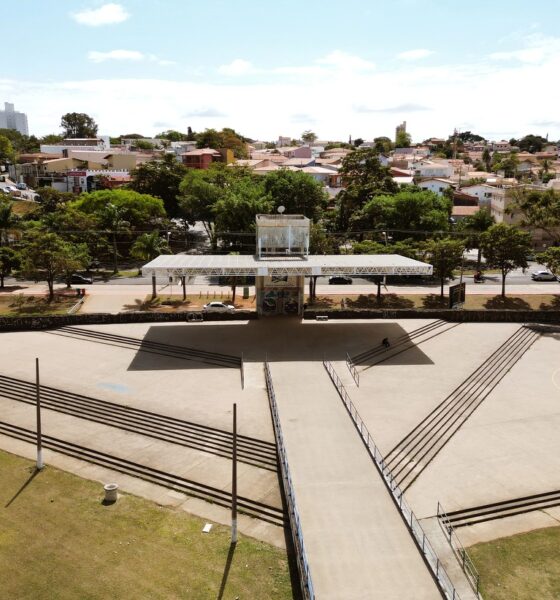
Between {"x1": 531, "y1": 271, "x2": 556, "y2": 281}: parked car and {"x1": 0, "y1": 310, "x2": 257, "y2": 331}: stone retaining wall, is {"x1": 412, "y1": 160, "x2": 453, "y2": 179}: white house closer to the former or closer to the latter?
{"x1": 531, "y1": 271, "x2": 556, "y2": 281}: parked car

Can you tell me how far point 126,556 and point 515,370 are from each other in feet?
79.0

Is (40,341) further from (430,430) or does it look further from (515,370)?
(515,370)

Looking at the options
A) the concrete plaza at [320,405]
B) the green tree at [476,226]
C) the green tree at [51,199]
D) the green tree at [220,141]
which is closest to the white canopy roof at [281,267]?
the concrete plaza at [320,405]

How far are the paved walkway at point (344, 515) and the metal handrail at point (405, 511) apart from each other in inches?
8.8

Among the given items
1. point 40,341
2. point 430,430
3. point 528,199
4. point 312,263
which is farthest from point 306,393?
point 528,199

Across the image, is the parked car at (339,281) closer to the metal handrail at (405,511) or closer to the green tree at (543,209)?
the green tree at (543,209)

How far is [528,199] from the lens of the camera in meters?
54.1

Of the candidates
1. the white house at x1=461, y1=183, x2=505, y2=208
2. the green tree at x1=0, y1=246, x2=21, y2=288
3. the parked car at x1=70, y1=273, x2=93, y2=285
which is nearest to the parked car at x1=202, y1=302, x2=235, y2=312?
the parked car at x1=70, y1=273, x2=93, y2=285

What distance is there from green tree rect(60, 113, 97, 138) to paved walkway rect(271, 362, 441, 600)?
179 m

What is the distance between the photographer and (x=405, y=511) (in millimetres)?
17922

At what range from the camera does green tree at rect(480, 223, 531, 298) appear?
45959 millimetres

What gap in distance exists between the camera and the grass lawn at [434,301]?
46.1 metres

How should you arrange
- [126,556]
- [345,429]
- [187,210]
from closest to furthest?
[126,556] → [345,429] → [187,210]

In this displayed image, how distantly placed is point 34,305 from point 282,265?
22839 millimetres
